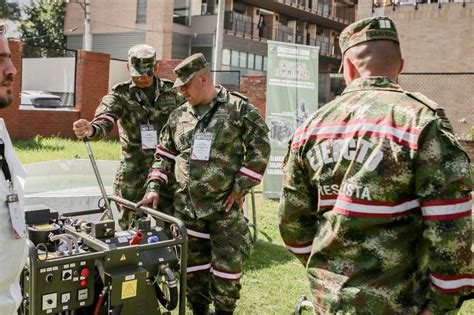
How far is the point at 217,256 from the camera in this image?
12.3 feet

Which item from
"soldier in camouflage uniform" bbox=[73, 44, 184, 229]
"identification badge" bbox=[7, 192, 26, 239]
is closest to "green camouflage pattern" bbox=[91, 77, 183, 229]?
"soldier in camouflage uniform" bbox=[73, 44, 184, 229]

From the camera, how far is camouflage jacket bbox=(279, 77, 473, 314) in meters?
1.92

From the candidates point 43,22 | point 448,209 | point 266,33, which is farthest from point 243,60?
point 448,209

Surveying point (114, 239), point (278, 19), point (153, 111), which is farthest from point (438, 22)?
point (278, 19)

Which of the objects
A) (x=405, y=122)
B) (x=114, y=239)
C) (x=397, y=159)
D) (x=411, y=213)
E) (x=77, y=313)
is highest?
(x=405, y=122)

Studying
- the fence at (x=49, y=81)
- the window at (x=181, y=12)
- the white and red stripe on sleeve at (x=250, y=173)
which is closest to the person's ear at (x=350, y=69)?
the white and red stripe on sleeve at (x=250, y=173)

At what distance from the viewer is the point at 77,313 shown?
3.05m

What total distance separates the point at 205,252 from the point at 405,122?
2.23 meters

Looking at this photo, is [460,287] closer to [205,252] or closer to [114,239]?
[114,239]

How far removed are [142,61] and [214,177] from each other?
4.15ft

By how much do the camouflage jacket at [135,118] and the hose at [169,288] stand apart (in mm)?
1605

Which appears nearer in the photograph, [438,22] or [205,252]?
[205,252]

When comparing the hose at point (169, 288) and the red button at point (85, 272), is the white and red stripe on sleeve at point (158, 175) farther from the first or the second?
the red button at point (85, 272)

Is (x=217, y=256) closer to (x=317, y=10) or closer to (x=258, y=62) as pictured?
(x=258, y=62)
